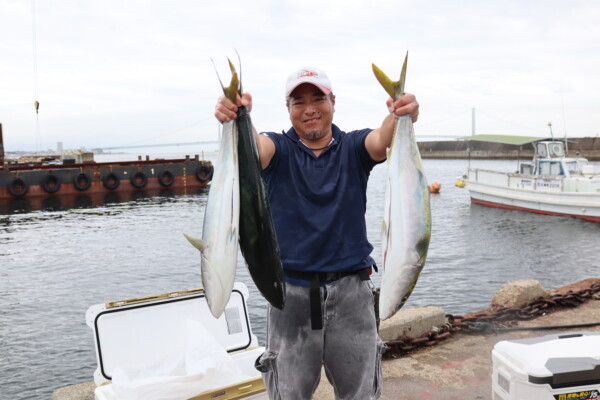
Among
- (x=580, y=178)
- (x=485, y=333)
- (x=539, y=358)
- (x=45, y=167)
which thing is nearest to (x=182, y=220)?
(x=45, y=167)

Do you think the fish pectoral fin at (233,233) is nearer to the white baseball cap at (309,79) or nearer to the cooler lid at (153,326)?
the white baseball cap at (309,79)

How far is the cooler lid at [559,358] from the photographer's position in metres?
3.09

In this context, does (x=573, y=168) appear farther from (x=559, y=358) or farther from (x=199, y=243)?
(x=199, y=243)

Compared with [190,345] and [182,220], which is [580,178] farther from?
[190,345]

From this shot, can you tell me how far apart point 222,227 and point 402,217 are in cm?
82

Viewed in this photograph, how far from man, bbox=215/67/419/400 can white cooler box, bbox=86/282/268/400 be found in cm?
90

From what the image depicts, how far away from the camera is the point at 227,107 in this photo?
93.4 inches

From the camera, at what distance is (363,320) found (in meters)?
2.77

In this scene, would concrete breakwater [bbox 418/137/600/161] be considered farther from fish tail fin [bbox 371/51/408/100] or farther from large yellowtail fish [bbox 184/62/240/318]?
large yellowtail fish [bbox 184/62/240/318]

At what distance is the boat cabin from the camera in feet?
74.7

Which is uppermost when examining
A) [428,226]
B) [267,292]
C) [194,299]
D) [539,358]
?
[428,226]

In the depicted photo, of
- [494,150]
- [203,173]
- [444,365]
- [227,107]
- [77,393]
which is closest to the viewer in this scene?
[227,107]

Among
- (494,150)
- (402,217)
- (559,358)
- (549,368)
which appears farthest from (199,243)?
(494,150)

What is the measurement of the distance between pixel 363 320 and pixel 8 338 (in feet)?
31.5
